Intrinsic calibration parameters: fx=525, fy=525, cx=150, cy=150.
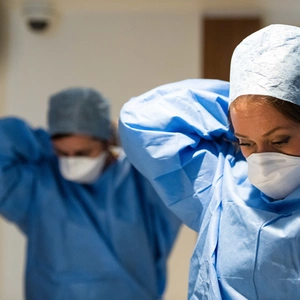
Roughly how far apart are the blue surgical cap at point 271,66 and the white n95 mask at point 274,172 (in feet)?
0.28

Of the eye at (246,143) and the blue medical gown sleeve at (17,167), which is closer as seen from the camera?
the eye at (246,143)

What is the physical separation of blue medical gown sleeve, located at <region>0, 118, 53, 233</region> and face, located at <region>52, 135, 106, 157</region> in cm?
7

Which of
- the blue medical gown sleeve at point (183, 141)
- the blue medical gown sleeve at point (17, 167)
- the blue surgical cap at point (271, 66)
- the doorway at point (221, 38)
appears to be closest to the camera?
the blue surgical cap at point (271, 66)

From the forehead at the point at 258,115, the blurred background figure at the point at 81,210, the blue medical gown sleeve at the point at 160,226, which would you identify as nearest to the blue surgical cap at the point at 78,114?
the blurred background figure at the point at 81,210

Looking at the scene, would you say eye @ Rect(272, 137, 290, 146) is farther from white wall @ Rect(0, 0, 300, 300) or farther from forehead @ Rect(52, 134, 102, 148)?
white wall @ Rect(0, 0, 300, 300)

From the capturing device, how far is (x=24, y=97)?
181 centimetres

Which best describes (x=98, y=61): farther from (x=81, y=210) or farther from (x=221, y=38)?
(x=81, y=210)

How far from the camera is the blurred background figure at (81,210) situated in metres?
1.31

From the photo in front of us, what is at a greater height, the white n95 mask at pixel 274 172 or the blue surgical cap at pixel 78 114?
the white n95 mask at pixel 274 172

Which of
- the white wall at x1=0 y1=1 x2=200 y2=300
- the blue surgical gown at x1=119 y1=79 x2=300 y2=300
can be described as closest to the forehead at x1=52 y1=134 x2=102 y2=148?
the blue surgical gown at x1=119 y1=79 x2=300 y2=300

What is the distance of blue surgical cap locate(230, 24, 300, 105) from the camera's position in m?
0.74

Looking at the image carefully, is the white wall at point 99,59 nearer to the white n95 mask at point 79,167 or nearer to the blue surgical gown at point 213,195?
the white n95 mask at point 79,167

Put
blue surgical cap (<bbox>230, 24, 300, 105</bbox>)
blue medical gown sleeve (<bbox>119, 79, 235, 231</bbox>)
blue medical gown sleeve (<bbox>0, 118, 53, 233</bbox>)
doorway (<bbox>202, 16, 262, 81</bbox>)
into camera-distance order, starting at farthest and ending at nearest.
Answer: doorway (<bbox>202, 16, 262, 81</bbox>), blue medical gown sleeve (<bbox>0, 118, 53, 233</bbox>), blue medical gown sleeve (<bbox>119, 79, 235, 231</bbox>), blue surgical cap (<bbox>230, 24, 300, 105</bbox>)

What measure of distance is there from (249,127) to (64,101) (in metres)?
0.69
